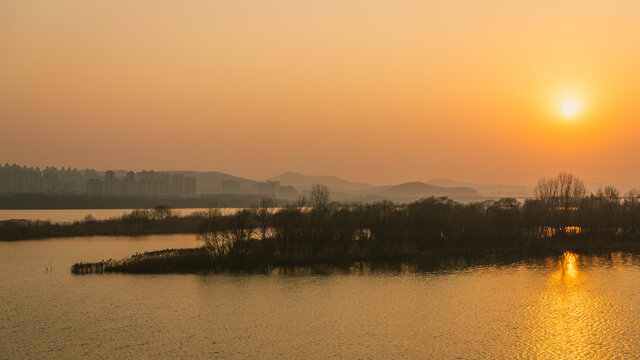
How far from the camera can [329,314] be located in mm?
22844

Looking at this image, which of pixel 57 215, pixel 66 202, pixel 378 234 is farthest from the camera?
pixel 66 202

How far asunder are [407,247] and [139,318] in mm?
26839

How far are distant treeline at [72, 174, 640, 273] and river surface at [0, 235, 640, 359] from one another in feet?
13.4

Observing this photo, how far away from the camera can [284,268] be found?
36719 millimetres

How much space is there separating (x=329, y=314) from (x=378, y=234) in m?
20.6

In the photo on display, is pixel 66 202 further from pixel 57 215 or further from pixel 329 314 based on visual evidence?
pixel 329 314

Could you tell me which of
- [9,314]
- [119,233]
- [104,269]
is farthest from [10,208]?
[9,314]

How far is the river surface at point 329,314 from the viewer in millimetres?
17938

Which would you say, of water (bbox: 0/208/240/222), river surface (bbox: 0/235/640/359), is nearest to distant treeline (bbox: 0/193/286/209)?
water (bbox: 0/208/240/222)

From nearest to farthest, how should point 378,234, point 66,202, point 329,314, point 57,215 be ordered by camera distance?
1. point 329,314
2. point 378,234
3. point 57,215
4. point 66,202

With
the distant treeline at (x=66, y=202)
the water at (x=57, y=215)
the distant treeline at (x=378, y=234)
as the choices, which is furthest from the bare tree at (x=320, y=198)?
the distant treeline at (x=66, y=202)

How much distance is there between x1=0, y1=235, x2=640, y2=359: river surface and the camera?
1794 cm

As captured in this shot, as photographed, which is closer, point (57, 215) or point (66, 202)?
point (57, 215)

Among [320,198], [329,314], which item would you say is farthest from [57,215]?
[329,314]
